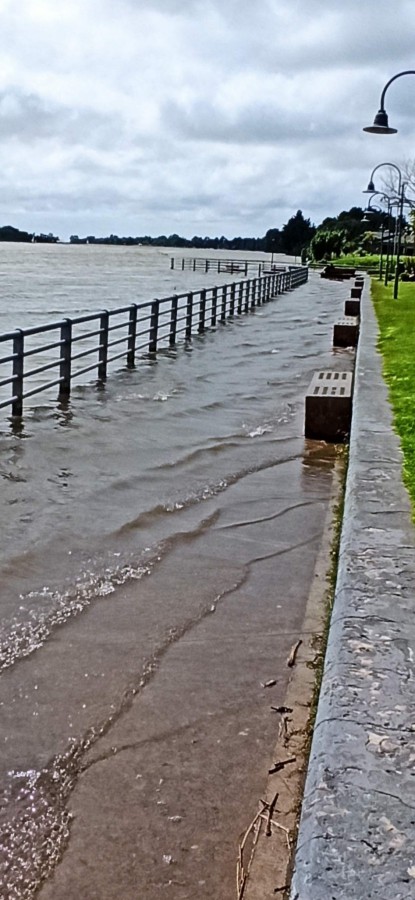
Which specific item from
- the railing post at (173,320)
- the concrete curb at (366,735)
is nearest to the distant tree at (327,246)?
the railing post at (173,320)

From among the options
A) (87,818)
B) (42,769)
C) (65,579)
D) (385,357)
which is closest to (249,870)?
(87,818)

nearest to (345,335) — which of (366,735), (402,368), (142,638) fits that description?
(402,368)

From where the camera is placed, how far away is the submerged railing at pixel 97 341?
428 inches

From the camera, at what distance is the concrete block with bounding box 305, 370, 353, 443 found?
9.60 meters

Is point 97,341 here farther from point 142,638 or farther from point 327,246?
point 327,246

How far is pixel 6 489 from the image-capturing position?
7648mm

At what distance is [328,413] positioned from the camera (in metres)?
9.68

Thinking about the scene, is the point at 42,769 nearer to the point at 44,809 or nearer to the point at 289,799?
the point at 44,809

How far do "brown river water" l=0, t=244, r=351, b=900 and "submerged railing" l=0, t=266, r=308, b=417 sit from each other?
0.90 meters

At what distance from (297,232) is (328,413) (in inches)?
6466

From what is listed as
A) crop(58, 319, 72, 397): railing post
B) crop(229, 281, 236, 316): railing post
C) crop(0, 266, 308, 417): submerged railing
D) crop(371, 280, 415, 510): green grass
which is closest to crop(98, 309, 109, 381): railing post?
crop(0, 266, 308, 417): submerged railing

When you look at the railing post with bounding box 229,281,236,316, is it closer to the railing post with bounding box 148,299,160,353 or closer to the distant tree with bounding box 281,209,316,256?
the railing post with bounding box 148,299,160,353

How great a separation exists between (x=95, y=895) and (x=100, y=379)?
39.1 feet

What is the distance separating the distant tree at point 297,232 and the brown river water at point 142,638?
530 ft
